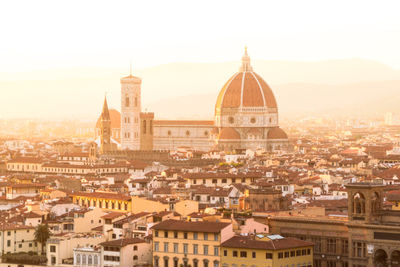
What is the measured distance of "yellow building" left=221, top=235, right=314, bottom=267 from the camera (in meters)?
52.8

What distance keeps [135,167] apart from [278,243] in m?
63.8

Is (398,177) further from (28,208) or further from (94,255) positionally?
(94,255)

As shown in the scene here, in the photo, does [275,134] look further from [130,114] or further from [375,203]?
[375,203]

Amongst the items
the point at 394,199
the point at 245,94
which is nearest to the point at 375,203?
the point at 394,199

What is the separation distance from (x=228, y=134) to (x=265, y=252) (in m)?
115

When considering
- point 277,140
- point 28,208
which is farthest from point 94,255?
point 277,140

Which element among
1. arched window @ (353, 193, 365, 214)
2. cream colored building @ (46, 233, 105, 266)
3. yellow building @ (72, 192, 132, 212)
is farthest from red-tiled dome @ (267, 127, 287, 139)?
arched window @ (353, 193, 365, 214)

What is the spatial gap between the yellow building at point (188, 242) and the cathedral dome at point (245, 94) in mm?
116112

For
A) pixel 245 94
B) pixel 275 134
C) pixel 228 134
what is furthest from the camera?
pixel 245 94

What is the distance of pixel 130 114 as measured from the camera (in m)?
176

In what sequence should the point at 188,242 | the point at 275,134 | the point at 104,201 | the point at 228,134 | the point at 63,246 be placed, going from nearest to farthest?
1. the point at 188,242
2. the point at 63,246
3. the point at 104,201
4. the point at 228,134
5. the point at 275,134

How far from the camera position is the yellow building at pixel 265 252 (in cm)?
5278

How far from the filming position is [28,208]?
2857 inches

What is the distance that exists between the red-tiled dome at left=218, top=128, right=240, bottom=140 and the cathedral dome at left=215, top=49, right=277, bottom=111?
5.54 m
